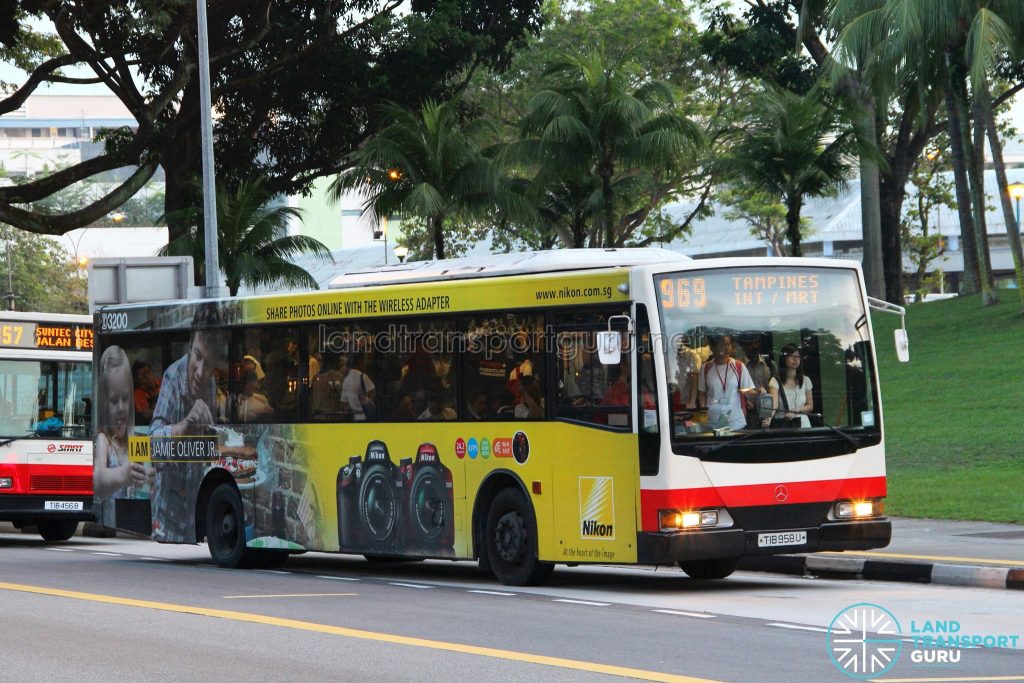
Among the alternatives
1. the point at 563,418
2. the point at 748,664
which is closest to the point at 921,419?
the point at 563,418

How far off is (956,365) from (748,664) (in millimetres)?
26920

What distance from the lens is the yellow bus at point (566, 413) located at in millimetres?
13570

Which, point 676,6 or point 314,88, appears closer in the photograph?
point 314,88

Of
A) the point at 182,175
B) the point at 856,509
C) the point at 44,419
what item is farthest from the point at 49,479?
the point at 182,175

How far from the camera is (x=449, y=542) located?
1535cm

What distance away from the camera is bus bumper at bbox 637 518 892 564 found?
1333 cm

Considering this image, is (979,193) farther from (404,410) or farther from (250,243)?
(404,410)

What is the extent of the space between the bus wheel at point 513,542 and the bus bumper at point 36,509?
992 centimetres

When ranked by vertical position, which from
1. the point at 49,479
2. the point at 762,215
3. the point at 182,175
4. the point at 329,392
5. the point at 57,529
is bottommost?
the point at 57,529

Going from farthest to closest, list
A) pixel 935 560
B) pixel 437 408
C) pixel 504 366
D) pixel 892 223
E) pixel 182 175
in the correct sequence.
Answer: pixel 892 223
pixel 182 175
pixel 437 408
pixel 504 366
pixel 935 560

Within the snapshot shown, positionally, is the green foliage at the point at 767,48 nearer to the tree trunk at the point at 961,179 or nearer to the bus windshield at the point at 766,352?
the tree trunk at the point at 961,179

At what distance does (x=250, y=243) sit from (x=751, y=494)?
849 inches

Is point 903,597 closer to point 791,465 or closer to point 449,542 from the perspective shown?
point 791,465

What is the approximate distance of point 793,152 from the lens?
3191 cm
